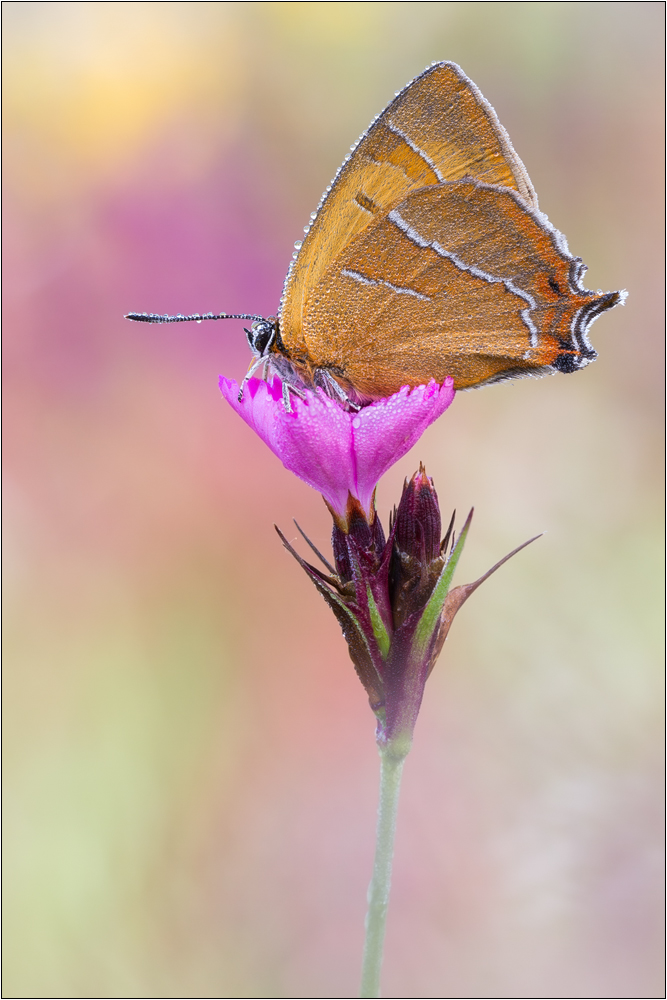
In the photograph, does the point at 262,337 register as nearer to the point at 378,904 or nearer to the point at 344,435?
the point at 344,435

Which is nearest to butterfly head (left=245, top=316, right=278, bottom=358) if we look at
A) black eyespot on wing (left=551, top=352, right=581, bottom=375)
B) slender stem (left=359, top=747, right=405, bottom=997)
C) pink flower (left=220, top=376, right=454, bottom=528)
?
pink flower (left=220, top=376, right=454, bottom=528)

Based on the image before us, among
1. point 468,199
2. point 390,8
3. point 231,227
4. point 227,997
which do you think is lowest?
point 227,997

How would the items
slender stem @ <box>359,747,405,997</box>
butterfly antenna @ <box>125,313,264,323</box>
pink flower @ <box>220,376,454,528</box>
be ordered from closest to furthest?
slender stem @ <box>359,747,405,997</box>
pink flower @ <box>220,376,454,528</box>
butterfly antenna @ <box>125,313,264,323</box>

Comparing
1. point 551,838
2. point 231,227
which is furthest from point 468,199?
point 551,838

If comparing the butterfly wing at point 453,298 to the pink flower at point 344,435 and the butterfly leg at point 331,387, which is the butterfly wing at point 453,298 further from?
the pink flower at point 344,435

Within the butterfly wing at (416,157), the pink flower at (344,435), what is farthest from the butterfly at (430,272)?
the pink flower at (344,435)

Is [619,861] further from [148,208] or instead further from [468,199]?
[148,208]

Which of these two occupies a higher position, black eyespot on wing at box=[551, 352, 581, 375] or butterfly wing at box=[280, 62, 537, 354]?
butterfly wing at box=[280, 62, 537, 354]

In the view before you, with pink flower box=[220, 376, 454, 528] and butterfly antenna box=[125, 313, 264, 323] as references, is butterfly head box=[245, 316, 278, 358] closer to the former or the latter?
butterfly antenna box=[125, 313, 264, 323]
